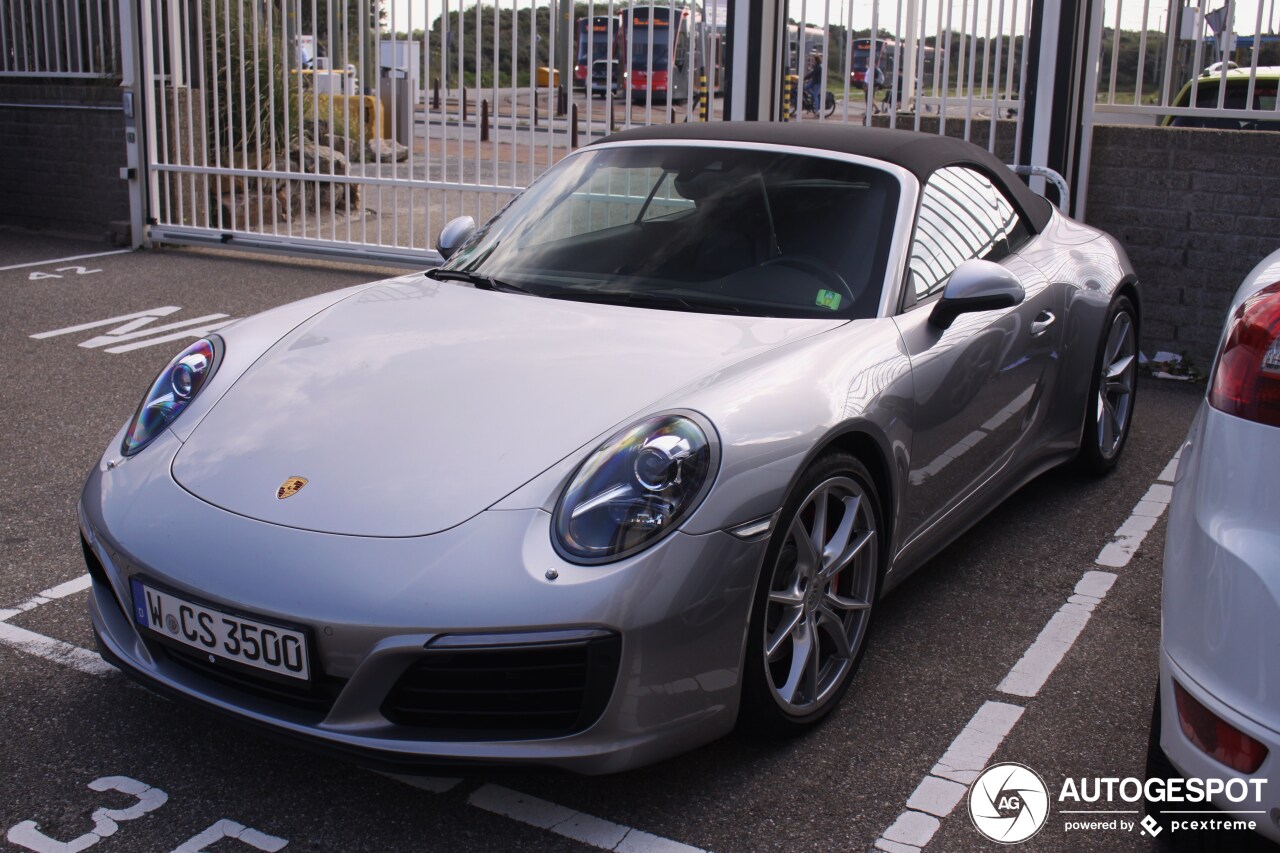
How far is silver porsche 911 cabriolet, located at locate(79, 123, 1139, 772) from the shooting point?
7.84 ft

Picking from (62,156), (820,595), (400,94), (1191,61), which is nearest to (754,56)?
(1191,61)

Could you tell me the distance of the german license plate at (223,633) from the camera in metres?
2.41

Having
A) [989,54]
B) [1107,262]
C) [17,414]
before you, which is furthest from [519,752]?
[989,54]

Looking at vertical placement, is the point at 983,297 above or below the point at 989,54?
below

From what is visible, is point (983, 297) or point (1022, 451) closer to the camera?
point (983, 297)

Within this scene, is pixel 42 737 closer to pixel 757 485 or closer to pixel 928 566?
pixel 757 485

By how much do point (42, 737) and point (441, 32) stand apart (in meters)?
7.18

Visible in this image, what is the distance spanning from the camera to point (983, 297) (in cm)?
331

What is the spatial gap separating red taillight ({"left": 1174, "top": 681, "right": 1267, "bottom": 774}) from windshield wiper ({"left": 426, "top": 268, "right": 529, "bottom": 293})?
210 cm

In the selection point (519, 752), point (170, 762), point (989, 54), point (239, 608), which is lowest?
point (170, 762)

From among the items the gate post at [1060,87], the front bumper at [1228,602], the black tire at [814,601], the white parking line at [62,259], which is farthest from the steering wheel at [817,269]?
the white parking line at [62,259]

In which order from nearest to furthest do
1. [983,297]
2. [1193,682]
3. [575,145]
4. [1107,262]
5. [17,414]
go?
[1193,682] → [983,297] → [1107,262] → [17,414] → [575,145]

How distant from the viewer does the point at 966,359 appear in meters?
3.49

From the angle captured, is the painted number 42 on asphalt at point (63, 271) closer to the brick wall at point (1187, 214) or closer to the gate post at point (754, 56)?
the gate post at point (754, 56)
